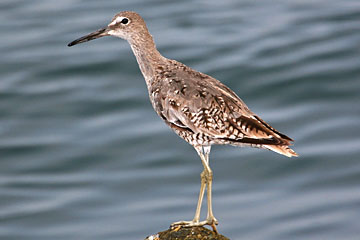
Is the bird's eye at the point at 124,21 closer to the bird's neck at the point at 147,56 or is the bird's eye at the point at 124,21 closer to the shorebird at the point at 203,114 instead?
the bird's neck at the point at 147,56

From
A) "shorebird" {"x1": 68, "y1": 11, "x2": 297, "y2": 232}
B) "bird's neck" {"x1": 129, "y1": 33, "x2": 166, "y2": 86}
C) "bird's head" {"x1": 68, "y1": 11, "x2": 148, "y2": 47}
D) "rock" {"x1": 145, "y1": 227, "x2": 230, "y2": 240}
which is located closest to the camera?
"rock" {"x1": 145, "y1": 227, "x2": 230, "y2": 240}

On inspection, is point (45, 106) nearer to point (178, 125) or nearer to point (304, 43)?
point (304, 43)

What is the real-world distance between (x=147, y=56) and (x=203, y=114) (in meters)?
1.57

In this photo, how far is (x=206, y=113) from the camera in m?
11.4

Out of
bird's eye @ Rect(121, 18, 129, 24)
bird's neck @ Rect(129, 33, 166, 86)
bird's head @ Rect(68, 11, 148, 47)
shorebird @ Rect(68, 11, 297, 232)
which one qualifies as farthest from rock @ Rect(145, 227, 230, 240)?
bird's eye @ Rect(121, 18, 129, 24)

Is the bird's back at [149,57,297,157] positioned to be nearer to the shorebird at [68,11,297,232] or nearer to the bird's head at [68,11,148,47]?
the shorebird at [68,11,297,232]

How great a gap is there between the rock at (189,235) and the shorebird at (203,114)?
13.7 inches

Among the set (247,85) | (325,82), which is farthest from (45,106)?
(325,82)

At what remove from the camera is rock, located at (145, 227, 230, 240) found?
10.6 meters

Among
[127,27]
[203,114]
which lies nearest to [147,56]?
[127,27]

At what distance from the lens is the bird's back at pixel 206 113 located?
11008mm

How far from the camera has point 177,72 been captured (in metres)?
11.9

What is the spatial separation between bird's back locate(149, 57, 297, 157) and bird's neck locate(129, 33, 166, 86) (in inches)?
11.5

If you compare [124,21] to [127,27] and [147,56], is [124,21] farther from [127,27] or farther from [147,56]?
[147,56]
